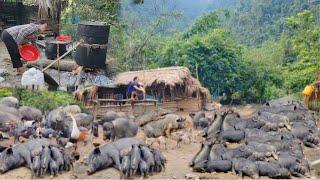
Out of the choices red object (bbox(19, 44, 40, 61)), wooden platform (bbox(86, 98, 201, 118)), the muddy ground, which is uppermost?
red object (bbox(19, 44, 40, 61))

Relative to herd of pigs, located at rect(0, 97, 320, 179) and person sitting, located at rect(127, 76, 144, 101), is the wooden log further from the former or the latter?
herd of pigs, located at rect(0, 97, 320, 179)

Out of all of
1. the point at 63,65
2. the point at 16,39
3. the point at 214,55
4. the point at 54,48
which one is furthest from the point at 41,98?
the point at 214,55

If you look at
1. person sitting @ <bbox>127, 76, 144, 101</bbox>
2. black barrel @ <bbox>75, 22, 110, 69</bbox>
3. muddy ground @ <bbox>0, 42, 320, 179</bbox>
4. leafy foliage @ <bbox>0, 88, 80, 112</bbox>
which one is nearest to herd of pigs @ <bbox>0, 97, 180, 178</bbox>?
muddy ground @ <bbox>0, 42, 320, 179</bbox>

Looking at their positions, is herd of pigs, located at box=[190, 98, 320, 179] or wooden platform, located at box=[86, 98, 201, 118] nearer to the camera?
herd of pigs, located at box=[190, 98, 320, 179]

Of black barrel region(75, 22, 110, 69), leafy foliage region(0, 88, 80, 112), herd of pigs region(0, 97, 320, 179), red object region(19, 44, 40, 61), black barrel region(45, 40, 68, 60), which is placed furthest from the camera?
black barrel region(45, 40, 68, 60)

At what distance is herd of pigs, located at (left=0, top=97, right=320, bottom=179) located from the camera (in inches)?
396

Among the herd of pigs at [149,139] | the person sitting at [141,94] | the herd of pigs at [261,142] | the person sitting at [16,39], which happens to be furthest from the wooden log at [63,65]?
the herd of pigs at [261,142]

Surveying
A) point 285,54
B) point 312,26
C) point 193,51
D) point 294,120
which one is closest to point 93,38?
point 193,51

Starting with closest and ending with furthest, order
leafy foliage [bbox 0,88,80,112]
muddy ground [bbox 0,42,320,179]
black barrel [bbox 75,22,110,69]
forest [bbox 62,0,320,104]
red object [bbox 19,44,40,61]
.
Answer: muddy ground [bbox 0,42,320,179] → leafy foliage [bbox 0,88,80,112] → black barrel [bbox 75,22,110,69] → red object [bbox 19,44,40,61] → forest [bbox 62,0,320,104]

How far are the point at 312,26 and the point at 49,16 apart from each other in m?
8.26

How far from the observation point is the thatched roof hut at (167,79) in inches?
599

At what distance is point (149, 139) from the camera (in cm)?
1228

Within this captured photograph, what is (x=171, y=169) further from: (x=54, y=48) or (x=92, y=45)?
(x=54, y=48)

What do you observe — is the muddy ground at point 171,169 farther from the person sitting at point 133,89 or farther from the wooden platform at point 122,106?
the person sitting at point 133,89
